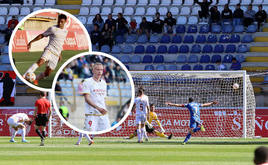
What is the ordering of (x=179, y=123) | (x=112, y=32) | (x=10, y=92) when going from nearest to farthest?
1. (x=179, y=123)
2. (x=10, y=92)
3. (x=112, y=32)

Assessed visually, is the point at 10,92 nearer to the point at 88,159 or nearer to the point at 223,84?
the point at 223,84

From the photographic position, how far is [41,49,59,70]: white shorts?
5961 mm

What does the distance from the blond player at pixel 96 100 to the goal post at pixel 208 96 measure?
58.1 ft

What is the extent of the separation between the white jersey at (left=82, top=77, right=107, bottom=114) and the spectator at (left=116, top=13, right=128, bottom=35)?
2418cm

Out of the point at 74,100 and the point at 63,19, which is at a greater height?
the point at 63,19

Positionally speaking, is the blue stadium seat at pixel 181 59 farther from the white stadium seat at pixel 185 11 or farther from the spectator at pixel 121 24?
the white stadium seat at pixel 185 11

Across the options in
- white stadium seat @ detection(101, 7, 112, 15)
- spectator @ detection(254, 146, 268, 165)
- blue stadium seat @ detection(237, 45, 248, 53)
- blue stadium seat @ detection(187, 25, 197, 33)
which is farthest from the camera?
white stadium seat @ detection(101, 7, 112, 15)

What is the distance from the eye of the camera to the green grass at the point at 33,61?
5.99 metres

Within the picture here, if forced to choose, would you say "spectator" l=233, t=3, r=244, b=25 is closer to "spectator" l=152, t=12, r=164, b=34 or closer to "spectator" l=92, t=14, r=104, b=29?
"spectator" l=152, t=12, r=164, b=34

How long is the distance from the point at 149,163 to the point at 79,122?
18.7 feet

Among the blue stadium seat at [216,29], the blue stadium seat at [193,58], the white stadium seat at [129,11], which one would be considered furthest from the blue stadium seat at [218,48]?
the white stadium seat at [129,11]

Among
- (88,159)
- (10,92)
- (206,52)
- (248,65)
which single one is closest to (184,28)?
(206,52)

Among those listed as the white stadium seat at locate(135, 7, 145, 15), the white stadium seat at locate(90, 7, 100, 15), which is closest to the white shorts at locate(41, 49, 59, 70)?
the white stadium seat at locate(135, 7, 145, 15)

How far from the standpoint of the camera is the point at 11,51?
6152 millimetres
